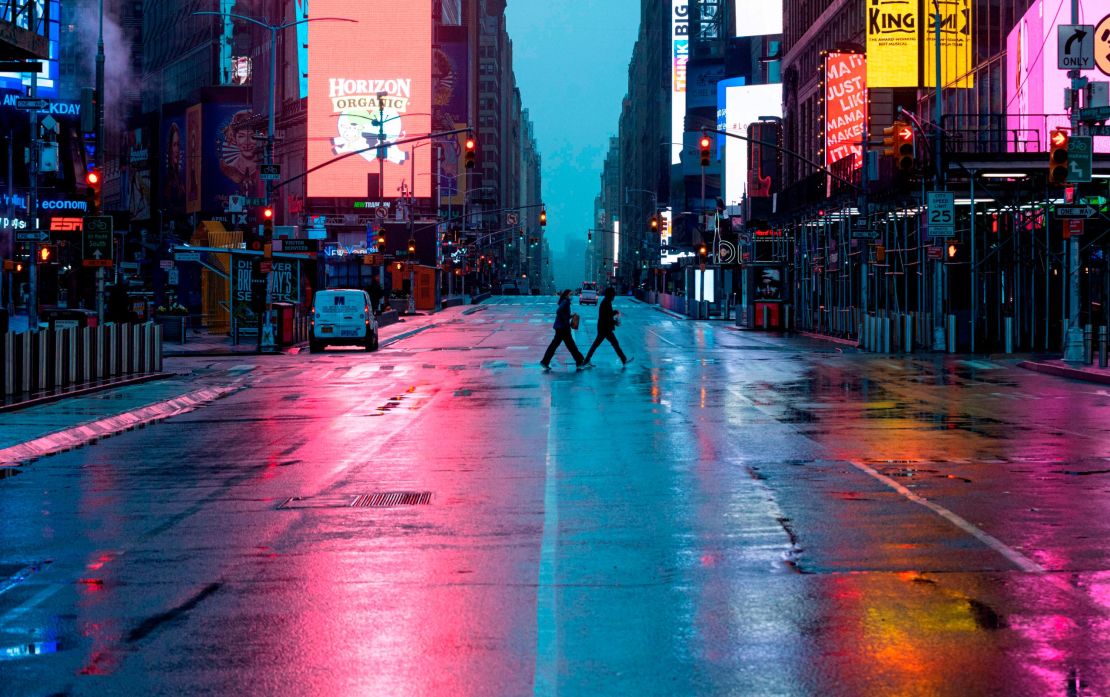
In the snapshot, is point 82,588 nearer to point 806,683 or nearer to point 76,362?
point 806,683

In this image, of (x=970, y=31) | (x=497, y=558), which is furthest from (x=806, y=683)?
(x=970, y=31)

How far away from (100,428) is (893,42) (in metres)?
46.3

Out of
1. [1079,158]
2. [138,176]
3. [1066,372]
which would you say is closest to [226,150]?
[138,176]

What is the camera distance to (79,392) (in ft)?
82.4

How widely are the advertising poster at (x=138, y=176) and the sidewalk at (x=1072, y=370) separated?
124m

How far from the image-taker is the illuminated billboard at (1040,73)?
44000mm

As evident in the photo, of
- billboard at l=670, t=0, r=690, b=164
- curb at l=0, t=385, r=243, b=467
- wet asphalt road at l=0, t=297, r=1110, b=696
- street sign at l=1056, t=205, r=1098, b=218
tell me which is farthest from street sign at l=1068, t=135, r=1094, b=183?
billboard at l=670, t=0, r=690, b=164

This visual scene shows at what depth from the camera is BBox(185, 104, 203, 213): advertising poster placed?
151m

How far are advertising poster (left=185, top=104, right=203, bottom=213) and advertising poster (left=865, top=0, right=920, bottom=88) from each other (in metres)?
104

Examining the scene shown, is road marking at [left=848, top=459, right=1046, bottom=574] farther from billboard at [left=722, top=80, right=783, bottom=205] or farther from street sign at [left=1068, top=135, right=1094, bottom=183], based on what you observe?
billboard at [left=722, top=80, right=783, bottom=205]

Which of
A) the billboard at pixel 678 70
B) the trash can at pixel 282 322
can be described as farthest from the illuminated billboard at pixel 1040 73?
the billboard at pixel 678 70

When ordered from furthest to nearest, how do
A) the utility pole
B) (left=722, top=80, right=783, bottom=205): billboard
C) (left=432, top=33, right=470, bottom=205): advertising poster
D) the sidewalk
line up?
(left=432, top=33, right=470, bottom=205): advertising poster, (left=722, top=80, right=783, bottom=205): billboard, the utility pole, the sidewalk

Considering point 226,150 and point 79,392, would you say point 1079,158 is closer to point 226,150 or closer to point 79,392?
point 79,392

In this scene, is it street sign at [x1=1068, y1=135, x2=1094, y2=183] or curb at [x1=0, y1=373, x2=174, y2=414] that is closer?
curb at [x1=0, y1=373, x2=174, y2=414]
